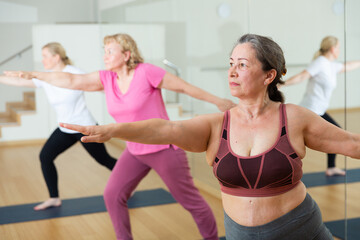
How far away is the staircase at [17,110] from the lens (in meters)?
7.89

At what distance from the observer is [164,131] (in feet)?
5.32

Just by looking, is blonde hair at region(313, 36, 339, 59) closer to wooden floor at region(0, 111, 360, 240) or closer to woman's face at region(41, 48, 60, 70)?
wooden floor at region(0, 111, 360, 240)

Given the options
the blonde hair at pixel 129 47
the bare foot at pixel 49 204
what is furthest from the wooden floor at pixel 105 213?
the blonde hair at pixel 129 47

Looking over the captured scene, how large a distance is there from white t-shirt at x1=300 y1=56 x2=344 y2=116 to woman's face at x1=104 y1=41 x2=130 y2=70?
47.4 inches

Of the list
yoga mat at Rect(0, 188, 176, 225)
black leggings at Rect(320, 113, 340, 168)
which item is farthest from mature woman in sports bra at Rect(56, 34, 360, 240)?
yoga mat at Rect(0, 188, 176, 225)

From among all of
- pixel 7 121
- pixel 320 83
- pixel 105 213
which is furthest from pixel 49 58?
pixel 7 121

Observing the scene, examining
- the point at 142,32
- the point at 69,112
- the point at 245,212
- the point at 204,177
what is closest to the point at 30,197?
the point at 69,112

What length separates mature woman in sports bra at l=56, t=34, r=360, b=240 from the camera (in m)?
1.65

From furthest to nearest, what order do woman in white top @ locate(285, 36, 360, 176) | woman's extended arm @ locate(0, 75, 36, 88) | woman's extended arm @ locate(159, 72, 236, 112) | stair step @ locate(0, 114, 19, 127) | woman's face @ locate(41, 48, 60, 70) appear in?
stair step @ locate(0, 114, 19, 127), woman's face @ locate(41, 48, 60, 70), woman's extended arm @ locate(0, 75, 36, 88), woman in white top @ locate(285, 36, 360, 176), woman's extended arm @ locate(159, 72, 236, 112)

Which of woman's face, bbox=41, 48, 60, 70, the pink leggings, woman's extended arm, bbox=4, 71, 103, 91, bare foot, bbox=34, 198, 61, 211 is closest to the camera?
the pink leggings

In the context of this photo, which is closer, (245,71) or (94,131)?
(94,131)

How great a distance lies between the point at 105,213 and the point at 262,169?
2.65m

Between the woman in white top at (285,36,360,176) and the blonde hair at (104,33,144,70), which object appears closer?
the blonde hair at (104,33,144,70)

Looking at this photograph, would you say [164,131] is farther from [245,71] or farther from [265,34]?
[265,34]
